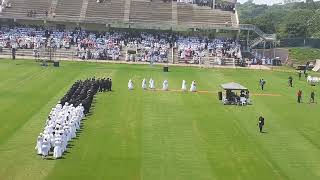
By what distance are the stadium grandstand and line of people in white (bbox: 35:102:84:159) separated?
1884 inches

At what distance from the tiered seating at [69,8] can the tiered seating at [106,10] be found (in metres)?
1.66

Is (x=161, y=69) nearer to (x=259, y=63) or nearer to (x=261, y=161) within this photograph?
(x=259, y=63)

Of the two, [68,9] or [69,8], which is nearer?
[68,9]

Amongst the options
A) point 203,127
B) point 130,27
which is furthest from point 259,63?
point 203,127

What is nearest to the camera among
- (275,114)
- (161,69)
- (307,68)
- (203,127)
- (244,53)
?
Answer: (203,127)

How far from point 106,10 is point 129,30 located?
18.7ft

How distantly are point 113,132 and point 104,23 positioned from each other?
199 feet

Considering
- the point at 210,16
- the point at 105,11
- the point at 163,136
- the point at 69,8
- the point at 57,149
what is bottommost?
the point at 163,136

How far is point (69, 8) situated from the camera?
9888 centimetres

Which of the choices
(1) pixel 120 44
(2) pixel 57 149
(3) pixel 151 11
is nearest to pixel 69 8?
(3) pixel 151 11

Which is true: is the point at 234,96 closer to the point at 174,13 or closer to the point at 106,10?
the point at 174,13

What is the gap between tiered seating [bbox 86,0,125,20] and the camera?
9738cm

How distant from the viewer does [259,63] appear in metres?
88.3

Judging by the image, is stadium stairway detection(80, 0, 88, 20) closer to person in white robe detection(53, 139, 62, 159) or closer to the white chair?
the white chair
